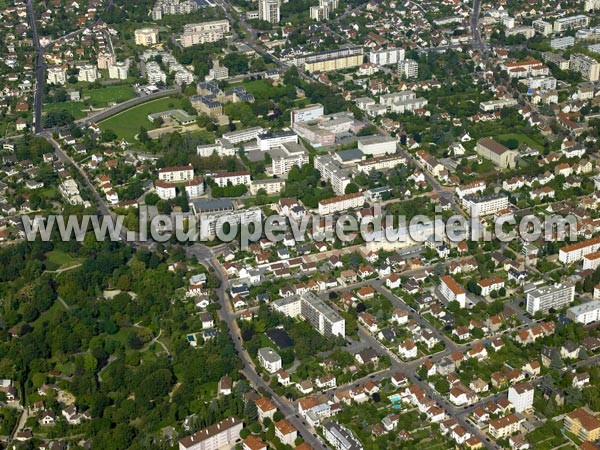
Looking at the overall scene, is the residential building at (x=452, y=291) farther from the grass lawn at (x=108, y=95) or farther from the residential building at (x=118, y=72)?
the residential building at (x=118, y=72)

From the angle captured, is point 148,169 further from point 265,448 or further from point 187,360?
point 265,448

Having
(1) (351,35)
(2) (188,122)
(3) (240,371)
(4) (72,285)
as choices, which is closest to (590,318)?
(3) (240,371)

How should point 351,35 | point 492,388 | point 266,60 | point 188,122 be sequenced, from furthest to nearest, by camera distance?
point 351,35
point 266,60
point 188,122
point 492,388

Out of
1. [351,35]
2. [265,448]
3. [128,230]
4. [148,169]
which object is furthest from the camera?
[351,35]

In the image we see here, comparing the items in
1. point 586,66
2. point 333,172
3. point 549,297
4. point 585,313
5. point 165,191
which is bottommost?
point 585,313

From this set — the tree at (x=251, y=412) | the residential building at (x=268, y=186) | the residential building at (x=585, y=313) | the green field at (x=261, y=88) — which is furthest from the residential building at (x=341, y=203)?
the green field at (x=261, y=88)

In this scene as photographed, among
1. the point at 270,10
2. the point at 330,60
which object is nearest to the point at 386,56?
the point at 330,60

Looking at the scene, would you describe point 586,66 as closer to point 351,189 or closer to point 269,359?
point 351,189
